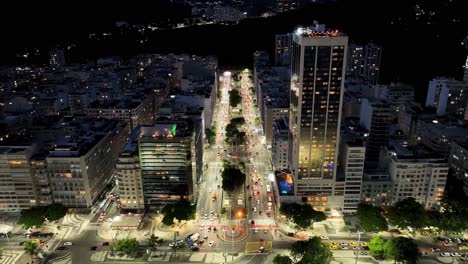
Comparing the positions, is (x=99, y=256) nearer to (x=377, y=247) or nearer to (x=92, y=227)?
(x=92, y=227)

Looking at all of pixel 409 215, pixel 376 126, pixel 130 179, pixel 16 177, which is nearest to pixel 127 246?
pixel 130 179

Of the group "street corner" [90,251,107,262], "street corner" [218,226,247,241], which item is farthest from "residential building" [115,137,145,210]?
"street corner" [218,226,247,241]

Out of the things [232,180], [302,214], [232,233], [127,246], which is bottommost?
[232,233]

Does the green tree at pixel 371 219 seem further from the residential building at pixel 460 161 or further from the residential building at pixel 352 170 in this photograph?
the residential building at pixel 460 161

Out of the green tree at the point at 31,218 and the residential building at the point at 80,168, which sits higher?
the residential building at the point at 80,168

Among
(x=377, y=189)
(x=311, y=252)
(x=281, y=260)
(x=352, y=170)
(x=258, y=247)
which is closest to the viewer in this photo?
(x=281, y=260)

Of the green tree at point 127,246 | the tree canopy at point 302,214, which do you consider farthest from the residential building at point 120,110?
the tree canopy at point 302,214
